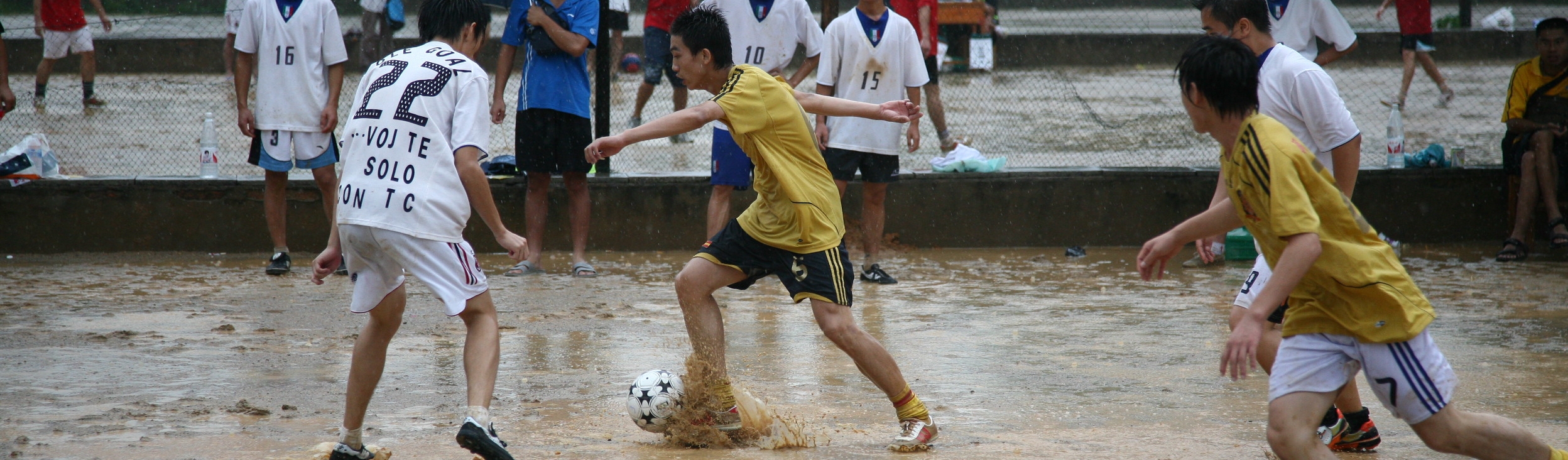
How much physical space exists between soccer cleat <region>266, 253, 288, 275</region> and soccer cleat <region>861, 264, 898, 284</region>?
3444mm

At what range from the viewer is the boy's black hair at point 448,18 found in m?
4.03

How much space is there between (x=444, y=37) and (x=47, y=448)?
1.73 meters

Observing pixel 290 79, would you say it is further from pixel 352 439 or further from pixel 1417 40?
pixel 1417 40

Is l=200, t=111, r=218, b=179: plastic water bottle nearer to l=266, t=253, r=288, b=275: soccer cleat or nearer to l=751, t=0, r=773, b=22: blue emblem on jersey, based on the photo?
l=266, t=253, r=288, b=275: soccer cleat

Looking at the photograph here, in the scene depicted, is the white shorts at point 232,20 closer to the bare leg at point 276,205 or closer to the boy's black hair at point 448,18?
the bare leg at point 276,205

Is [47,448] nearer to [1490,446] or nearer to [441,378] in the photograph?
[441,378]

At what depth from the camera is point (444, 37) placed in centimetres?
403

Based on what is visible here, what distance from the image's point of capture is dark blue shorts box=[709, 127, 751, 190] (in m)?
7.42

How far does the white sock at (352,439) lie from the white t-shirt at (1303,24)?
6.09 metres

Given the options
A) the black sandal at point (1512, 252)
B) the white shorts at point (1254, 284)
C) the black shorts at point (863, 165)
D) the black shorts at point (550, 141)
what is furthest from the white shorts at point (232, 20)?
the black sandal at point (1512, 252)

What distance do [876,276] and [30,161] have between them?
563 cm

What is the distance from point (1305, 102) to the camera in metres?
4.21

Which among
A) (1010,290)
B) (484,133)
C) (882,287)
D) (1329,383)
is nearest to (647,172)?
(882,287)

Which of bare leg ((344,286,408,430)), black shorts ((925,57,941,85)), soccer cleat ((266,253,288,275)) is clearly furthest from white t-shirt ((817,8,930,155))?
bare leg ((344,286,408,430))
